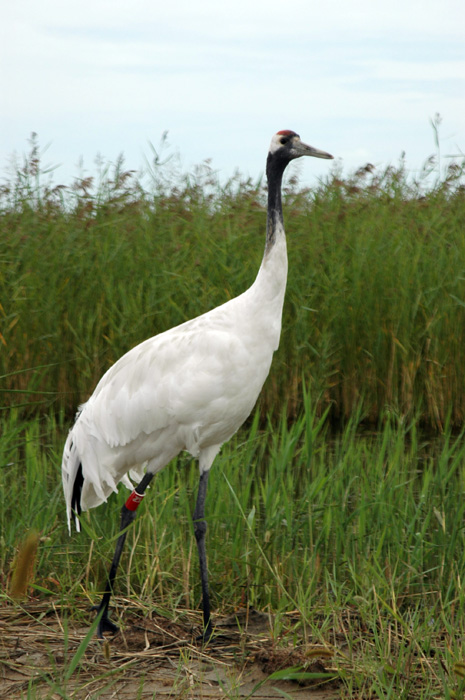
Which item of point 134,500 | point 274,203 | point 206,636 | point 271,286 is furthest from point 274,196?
point 206,636

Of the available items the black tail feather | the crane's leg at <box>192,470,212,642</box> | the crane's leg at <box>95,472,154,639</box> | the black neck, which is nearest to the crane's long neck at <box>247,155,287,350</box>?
the black neck

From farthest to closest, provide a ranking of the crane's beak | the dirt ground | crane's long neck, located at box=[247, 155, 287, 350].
Answer: the crane's beak < crane's long neck, located at box=[247, 155, 287, 350] < the dirt ground

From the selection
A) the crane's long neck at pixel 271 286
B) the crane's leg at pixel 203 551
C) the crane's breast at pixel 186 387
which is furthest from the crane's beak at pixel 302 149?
the crane's leg at pixel 203 551

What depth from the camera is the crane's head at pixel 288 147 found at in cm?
354

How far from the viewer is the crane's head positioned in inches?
139

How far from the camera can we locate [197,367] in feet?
10.5

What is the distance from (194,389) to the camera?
3189mm

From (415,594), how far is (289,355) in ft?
9.77

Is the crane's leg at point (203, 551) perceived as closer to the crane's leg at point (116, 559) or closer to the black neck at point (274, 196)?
the crane's leg at point (116, 559)

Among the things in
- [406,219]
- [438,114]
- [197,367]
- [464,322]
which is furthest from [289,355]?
[197,367]

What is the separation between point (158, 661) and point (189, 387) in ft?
3.34

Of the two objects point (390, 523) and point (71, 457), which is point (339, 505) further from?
point (71, 457)

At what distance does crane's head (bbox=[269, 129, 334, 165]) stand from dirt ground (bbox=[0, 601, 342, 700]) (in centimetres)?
190

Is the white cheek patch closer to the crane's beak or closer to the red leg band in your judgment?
the crane's beak
